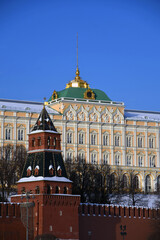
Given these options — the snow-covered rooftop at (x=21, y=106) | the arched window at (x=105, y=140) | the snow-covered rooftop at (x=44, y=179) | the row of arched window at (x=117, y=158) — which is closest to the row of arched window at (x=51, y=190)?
the snow-covered rooftop at (x=44, y=179)

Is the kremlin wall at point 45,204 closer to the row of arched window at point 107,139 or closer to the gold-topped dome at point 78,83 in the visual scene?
the row of arched window at point 107,139

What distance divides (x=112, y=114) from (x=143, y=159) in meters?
11.2

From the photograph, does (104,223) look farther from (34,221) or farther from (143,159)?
(143,159)

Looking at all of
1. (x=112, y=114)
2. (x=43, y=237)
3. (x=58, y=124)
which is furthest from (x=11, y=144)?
(x=43, y=237)

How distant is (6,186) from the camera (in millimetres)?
128500

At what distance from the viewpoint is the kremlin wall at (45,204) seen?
88250 millimetres

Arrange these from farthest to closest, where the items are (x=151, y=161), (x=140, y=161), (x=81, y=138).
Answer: (x=151, y=161) → (x=140, y=161) → (x=81, y=138)

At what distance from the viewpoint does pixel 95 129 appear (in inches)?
6201

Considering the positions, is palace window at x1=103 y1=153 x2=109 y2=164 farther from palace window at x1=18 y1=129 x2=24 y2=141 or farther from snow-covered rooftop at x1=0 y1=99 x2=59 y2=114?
palace window at x1=18 y1=129 x2=24 y2=141

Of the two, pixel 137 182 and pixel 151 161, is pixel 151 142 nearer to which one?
pixel 151 161

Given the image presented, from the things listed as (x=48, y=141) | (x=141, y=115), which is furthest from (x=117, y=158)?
(x=48, y=141)

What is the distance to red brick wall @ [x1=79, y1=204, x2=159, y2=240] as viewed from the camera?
313 feet

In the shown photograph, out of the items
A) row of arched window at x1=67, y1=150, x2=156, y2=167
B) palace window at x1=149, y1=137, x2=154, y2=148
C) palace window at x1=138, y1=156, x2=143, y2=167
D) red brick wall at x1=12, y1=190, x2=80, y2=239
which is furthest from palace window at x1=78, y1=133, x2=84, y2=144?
red brick wall at x1=12, y1=190, x2=80, y2=239

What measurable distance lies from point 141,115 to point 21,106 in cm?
2806
